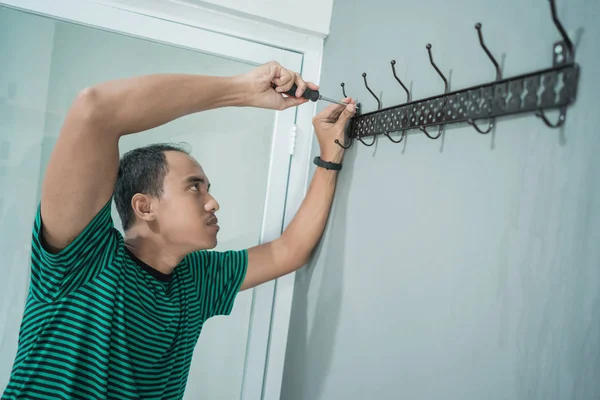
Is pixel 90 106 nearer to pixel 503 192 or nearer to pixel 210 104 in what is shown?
pixel 210 104

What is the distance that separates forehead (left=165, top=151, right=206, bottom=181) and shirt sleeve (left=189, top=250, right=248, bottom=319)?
0.26 m

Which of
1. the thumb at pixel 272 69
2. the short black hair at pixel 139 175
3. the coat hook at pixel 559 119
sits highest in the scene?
the thumb at pixel 272 69

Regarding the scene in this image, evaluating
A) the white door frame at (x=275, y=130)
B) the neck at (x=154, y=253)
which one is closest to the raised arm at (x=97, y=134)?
the neck at (x=154, y=253)

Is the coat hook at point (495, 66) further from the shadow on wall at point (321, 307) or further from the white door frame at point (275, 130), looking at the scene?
the white door frame at point (275, 130)

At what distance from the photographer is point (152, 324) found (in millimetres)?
1050

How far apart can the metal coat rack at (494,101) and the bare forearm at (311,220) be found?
0.28m

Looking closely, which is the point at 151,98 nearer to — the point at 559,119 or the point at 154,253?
the point at 154,253

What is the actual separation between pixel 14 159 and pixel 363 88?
926 mm

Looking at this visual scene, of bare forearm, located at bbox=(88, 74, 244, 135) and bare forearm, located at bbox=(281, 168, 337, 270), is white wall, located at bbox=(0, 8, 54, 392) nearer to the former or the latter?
bare forearm, located at bbox=(88, 74, 244, 135)

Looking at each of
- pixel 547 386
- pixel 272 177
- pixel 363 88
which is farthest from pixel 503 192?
pixel 272 177

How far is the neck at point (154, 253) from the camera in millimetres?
1131

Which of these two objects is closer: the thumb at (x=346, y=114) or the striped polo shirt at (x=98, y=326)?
the striped polo shirt at (x=98, y=326)

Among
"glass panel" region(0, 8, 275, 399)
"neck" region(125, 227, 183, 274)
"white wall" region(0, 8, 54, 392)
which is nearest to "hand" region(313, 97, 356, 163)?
"glass panel" region(0, 8, 275, 399)

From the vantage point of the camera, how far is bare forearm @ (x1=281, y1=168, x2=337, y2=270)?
1198mm
